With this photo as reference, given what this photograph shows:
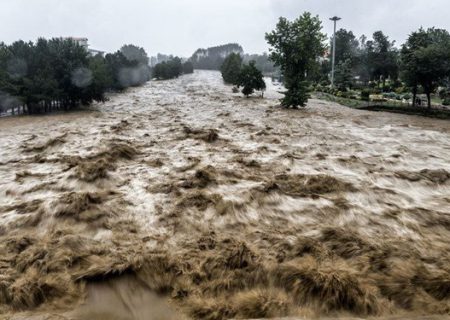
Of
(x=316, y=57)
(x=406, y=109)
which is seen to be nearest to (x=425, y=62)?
(x=406, y=109)

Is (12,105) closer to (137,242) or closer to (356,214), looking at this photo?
(137,242)

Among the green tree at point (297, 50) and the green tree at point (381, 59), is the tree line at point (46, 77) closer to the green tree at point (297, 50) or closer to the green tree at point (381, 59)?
the green tree at point (297, 50)

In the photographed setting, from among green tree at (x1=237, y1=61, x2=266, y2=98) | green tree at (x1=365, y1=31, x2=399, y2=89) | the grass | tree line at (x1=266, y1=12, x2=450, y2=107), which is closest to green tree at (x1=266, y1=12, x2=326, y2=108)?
tree line at (x1=266, y1=12, x2=450, y2=107)

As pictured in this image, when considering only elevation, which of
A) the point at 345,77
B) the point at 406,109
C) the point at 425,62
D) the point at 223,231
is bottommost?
the point at 223,231

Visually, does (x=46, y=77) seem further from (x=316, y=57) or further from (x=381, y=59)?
(x=381, y=59)

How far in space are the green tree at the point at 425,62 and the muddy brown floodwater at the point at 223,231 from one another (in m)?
14.8

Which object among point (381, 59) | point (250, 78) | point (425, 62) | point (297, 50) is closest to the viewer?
point (425, 62)

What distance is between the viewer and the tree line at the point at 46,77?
28.6 m

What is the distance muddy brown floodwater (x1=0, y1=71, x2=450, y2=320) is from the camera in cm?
549

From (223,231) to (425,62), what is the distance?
26.8 metres

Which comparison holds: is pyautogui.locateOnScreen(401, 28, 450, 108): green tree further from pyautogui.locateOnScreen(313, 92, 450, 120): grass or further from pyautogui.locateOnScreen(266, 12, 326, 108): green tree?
pyautogui.locateOnScreen(266, 12, 326, 108): green tree

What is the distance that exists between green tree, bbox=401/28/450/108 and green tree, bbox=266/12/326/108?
742cm

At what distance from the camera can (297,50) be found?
3322 cm

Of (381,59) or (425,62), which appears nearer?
(425,62)
